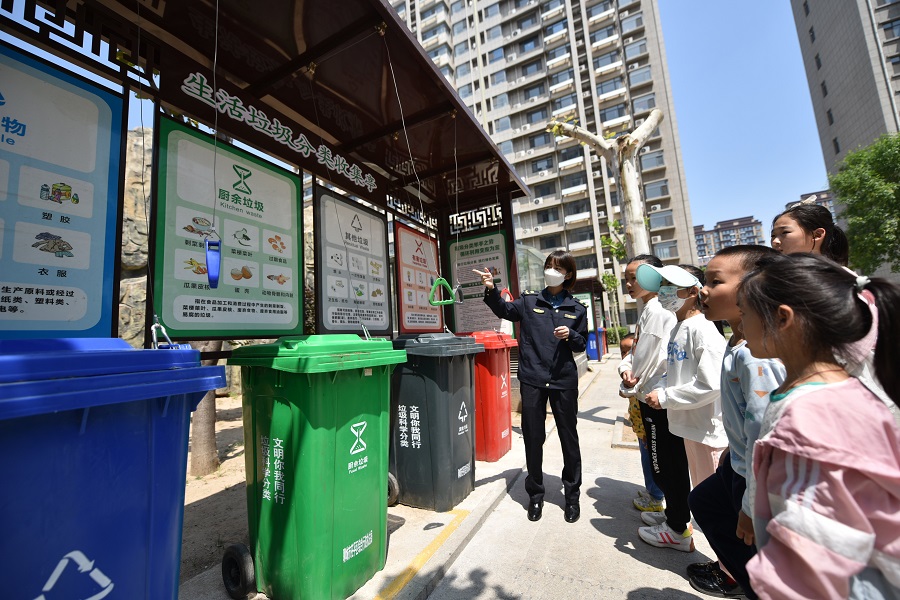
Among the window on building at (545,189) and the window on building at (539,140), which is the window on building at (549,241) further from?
the window on building at (539,140)

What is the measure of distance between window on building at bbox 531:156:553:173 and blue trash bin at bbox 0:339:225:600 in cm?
4114

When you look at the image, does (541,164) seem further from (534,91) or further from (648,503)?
(648,503)

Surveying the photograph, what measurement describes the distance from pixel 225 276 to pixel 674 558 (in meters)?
3.45

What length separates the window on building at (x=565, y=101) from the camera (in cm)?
3769

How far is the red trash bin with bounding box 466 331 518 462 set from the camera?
430 centimetres

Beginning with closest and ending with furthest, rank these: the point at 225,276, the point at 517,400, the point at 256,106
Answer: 1. the point at 225,276
2. the point at 256,106
3. the point at 517,400

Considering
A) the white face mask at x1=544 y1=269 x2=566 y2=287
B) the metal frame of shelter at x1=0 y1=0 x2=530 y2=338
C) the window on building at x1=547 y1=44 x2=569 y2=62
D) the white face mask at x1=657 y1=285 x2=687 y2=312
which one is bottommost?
the white face mask at x1=657 y1=285 x2=687 y2=312

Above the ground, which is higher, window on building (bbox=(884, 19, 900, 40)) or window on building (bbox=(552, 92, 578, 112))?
window on building (bbox=(552, 92, 578, 112))

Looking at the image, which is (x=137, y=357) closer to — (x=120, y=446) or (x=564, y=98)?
(x=120, y=446)

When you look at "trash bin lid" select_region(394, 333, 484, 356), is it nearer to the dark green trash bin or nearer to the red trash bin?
the dark green trash bin

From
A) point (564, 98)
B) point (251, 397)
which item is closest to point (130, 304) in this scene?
point (251, 397)

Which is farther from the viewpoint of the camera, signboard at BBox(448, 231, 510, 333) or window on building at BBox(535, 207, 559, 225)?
window on building at BBox(535, 207, 559, 225)

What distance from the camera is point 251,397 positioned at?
2088mm

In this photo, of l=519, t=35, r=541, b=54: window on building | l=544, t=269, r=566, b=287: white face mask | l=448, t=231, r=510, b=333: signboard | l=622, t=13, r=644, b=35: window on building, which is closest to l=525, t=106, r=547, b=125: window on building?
l=519, t=35, r=541, b=54: window on building
